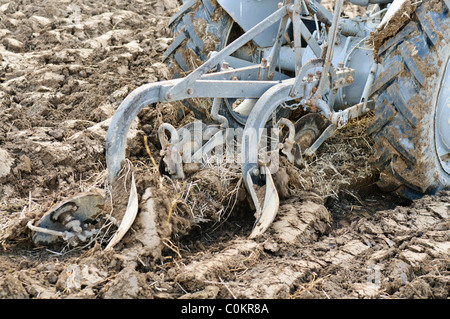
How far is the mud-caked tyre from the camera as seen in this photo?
3564mm

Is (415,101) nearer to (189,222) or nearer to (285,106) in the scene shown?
(285,106)

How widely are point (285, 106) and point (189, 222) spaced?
3.46 feet

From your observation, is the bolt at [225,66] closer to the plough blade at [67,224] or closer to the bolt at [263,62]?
the bolt at [263,62]

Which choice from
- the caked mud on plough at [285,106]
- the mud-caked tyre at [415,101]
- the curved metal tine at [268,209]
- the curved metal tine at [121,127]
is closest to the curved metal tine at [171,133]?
the caked mud on plough at [285,106]

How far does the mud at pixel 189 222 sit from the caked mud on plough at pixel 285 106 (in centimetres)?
12

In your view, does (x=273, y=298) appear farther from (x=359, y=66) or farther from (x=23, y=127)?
(x=23, y=127)

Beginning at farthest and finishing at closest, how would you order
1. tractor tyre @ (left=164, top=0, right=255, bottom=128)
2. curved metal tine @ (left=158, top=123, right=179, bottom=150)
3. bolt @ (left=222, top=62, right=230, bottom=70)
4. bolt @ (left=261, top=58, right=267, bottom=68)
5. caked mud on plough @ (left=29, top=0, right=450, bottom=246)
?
tractor tyre @ (left=164, top=0, right=255, bottom=128) < bolt @ (left=261, top=58, right=267, bottom=68) < bolt @ (left=222, top=62, right=230, bottom=70) < curved metal tine @ (left=158, top=123, right=179, bottom=150) < caked mud on plough @ (left=29, top=0, right=450, bottom=246)

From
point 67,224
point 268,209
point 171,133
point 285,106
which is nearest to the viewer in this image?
point 67,224

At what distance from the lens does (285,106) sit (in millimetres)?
3861

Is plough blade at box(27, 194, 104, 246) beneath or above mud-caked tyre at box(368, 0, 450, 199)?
beneath

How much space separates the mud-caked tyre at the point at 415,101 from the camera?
11.7 feet

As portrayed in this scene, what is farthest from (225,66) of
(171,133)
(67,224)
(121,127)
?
(67,224)

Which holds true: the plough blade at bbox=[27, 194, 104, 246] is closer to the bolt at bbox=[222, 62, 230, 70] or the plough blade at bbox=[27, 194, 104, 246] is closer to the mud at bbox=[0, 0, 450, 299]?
the mud at bbox=[0, 0, 450, 299]

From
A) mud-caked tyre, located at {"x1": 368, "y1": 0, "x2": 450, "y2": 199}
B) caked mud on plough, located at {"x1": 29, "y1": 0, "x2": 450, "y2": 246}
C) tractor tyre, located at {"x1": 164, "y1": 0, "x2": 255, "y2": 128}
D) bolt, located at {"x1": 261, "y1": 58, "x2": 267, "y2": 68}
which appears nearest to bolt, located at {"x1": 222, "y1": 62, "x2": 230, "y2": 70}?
caked mud on plough, located at {"x1": 29, "y1": 0, "x2": 450, "y2": 246}
